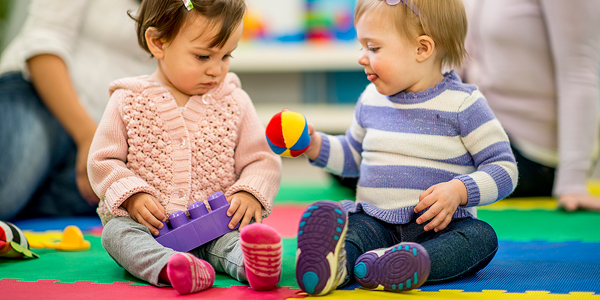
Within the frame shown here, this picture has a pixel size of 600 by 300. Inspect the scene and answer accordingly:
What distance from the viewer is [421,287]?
745 millimetres

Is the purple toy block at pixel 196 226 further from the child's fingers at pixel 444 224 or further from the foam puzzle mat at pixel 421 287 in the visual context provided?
the child's fingers at pixel 444 224

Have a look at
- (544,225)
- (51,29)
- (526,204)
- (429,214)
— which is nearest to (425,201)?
(429,214)

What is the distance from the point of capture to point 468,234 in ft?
2.59

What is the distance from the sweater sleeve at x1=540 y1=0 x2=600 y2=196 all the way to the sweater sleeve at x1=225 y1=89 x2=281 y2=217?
103 cm

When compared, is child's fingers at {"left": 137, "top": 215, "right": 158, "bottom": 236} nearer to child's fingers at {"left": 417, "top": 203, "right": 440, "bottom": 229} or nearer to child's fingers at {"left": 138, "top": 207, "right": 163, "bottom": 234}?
child's fingers at {"left": 138, "top": 207, "right": 163, "bottom": 234}

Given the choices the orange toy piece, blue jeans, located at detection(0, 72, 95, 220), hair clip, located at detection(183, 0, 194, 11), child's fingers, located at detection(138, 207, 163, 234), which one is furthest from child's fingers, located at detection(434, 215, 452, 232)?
blue jeans, located at detection(0, 72, 95, 220)

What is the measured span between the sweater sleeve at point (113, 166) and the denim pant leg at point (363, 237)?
0.35m

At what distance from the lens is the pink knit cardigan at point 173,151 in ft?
2.87

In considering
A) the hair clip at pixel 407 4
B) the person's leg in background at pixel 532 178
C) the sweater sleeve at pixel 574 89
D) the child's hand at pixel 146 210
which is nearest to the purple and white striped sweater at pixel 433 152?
the hair clip at pixel 407 4

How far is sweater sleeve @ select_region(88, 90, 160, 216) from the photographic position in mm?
830

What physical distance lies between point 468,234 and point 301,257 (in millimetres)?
293

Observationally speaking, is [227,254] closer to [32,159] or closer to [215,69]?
[215,69]

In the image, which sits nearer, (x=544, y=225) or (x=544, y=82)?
(x=544, y=225)

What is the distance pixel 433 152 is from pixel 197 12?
1.62 feet
